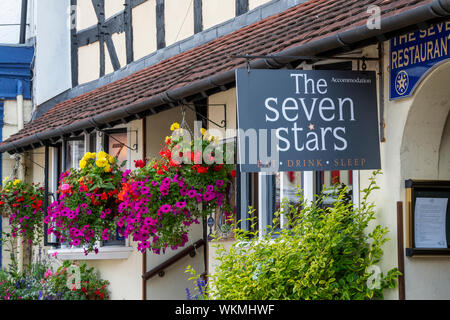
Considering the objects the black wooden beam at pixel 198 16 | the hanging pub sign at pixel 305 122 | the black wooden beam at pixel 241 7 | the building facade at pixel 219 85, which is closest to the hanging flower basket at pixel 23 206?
the building facade at pixel 219 85

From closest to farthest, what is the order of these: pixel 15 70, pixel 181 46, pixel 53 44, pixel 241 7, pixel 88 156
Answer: pixel 241 7 < pixel 88 156 < pixel 181 46 < pixel 53 44 < pixel 15 70

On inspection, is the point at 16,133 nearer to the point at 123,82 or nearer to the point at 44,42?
the point at 44,42

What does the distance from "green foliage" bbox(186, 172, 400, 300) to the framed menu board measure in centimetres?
20

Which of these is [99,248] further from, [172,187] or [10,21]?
[10,21]

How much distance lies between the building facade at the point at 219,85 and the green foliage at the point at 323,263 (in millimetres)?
123

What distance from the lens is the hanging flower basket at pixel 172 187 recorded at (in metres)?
7.53

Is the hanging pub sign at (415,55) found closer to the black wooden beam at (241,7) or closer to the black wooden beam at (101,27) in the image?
the black wooden beam at (241,7)

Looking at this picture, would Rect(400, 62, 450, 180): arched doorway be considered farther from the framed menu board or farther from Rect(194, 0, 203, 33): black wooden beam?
Rect(194, 0, 203, 33): black wooden beam

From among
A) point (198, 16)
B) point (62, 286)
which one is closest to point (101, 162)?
point (198, 16)

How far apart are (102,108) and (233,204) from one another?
2.29m

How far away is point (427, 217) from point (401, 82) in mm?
982

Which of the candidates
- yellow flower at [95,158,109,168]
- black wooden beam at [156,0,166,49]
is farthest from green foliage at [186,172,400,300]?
black wooden beam at [156,0,166,49]

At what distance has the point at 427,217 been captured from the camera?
18.7 ft

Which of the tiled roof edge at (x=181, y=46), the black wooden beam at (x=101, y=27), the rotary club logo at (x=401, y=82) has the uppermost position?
the black wooden beam at (x=101, y=27)
